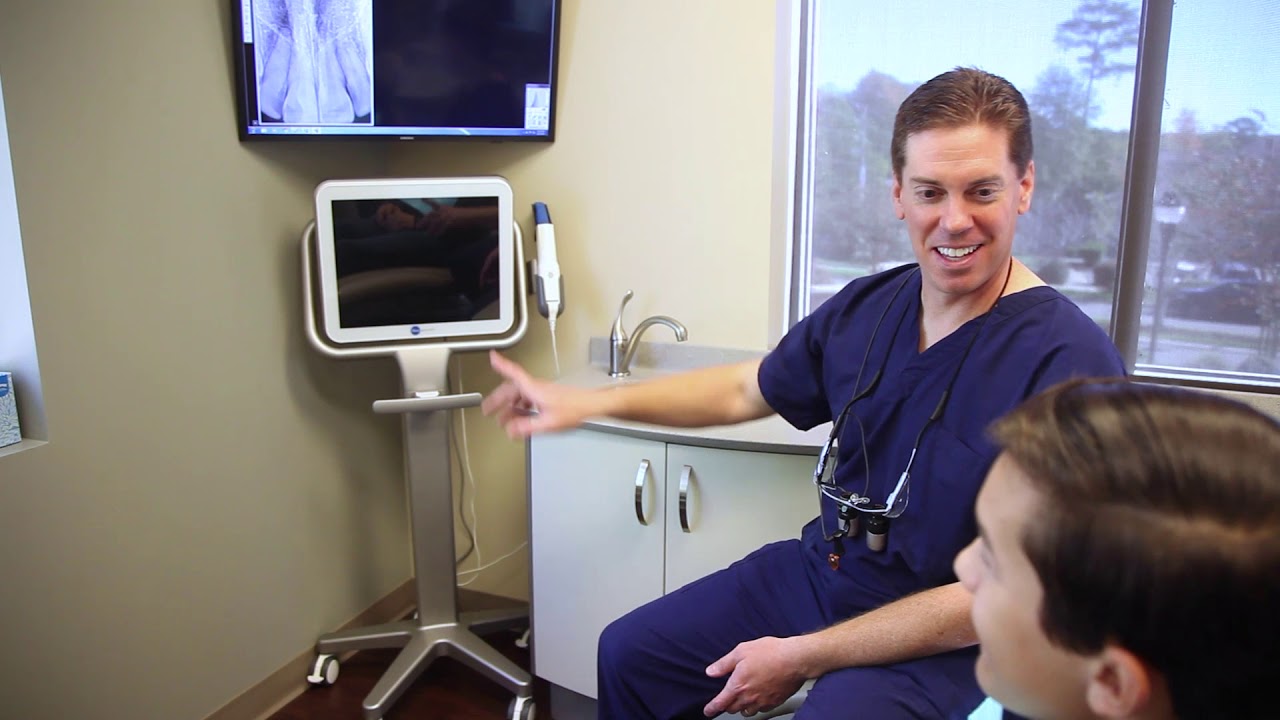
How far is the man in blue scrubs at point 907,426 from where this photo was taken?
4.00ft

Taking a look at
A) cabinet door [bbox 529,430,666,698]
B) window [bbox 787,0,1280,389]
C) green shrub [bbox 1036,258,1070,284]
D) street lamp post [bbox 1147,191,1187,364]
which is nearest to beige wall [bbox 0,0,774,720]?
window [bbox 787,0,1280,389]

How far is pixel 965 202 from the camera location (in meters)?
1.27

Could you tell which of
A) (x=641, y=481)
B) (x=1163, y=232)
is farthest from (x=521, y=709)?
(x=1163, y=232)

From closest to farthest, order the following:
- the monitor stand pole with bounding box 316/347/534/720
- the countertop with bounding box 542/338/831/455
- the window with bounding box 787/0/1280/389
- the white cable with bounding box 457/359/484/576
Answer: the countertop with bounding box 542/338/831/455
the window with bounding box 787/0/1280/389
the monitor stand pole with bounding box 316/347/534/720
the white cable with bounding box 457/359/484/576

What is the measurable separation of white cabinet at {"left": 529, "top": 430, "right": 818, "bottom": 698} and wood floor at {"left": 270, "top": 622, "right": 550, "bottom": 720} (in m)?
0.21

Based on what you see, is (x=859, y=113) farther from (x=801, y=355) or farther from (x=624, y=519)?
(x=624, y=519)

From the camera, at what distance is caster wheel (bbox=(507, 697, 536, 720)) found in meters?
2.18

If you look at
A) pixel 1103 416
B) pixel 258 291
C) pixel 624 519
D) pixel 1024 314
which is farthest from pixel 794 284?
pixel 1103 416

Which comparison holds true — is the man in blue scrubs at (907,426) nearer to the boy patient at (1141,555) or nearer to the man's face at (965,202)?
the man's face at (965,202)

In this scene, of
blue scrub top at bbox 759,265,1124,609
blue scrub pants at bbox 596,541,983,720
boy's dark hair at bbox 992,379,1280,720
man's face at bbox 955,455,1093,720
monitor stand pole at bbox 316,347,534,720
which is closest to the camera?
boy's dark hair at bbox 992,379,1280,720

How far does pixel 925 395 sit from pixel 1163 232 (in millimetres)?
1072

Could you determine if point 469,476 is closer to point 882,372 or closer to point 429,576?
point 429,576

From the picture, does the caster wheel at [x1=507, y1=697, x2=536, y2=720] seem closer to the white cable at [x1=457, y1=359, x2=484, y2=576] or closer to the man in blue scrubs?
the white cable at [x1=457, y1=359, x2=484, y2=576]

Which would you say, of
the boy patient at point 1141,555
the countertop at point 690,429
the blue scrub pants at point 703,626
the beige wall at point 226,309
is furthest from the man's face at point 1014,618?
the beige wall at point 226,309
